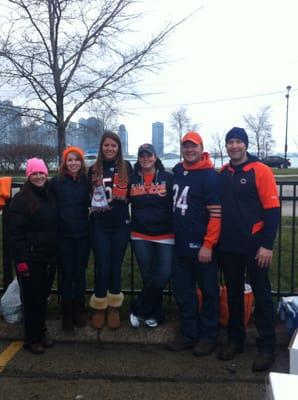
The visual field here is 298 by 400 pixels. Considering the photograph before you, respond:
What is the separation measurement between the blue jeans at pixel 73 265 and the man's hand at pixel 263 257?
154 cm

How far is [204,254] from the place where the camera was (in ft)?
12.7

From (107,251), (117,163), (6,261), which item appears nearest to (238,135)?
(117,163)

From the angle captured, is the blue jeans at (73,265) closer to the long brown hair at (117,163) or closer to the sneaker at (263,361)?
the long brown hair at (117,163)

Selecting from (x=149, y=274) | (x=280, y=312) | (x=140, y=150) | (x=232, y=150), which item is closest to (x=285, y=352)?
(x=280, y=312)

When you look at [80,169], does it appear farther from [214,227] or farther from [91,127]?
[91,127]

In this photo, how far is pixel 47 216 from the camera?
398 centimetres

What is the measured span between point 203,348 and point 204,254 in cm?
84

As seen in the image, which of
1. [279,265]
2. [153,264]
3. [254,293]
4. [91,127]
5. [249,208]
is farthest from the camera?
[91,127]

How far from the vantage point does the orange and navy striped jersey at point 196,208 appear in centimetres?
385

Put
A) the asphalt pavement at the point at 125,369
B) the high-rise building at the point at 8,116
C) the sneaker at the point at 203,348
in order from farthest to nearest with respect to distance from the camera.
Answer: the high-rise building at the point at 8,116
the sneaker at the point at 203,348
the asphalt pavement at the point at 125,369

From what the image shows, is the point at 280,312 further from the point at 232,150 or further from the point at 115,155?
the point at 115,155

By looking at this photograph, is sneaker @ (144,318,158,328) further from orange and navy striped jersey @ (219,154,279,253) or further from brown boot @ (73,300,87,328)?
orange and navy striped jersey @ (219,154,279,253)

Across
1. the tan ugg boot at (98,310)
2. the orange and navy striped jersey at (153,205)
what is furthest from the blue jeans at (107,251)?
the orange and navy striped jersey at (153,205)

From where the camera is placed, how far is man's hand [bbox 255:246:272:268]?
363cm
